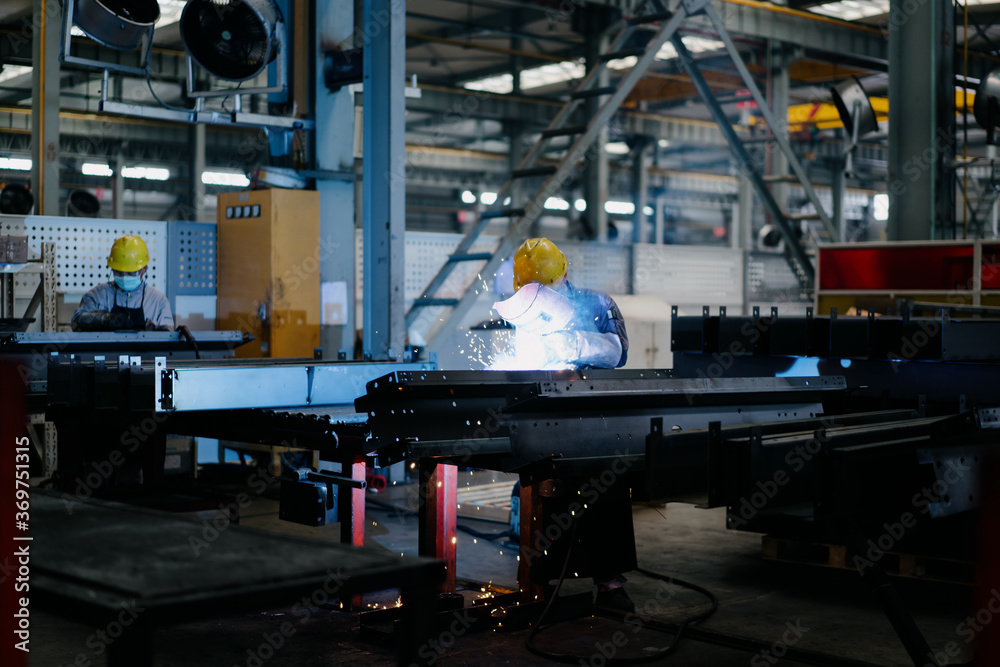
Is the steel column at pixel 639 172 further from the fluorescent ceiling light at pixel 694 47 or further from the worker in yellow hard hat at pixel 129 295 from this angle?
the worker in yellow hard hat at pixel 129 295

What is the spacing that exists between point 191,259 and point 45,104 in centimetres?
367

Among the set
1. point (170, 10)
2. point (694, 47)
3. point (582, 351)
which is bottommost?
point (582, 351)

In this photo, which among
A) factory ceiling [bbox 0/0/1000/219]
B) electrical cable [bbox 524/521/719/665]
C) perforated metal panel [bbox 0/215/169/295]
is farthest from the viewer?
factory ceiling [bbox 0/0/1000/219]

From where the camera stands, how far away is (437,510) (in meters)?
4.24

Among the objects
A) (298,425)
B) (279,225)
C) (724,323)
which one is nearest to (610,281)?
(279,225)

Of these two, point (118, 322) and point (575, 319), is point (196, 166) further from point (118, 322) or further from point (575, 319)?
point (575, 319)

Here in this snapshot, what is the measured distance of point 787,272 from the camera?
1369 centimetres

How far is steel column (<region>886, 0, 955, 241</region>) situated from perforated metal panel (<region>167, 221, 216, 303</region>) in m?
6.42

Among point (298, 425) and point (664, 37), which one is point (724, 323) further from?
point (664, 37)

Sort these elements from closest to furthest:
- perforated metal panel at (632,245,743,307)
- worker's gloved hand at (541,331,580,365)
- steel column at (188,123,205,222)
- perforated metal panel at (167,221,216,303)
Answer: worker's gloved hand at (541,331,580,365) → perforated metal panel at (167,221,216,303) → perforated metal panel at (632,245,743,307) → steel column at (188,123,205,222)

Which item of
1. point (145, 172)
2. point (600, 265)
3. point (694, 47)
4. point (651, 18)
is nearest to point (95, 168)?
point (145, 172)

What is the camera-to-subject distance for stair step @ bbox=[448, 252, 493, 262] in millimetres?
7793

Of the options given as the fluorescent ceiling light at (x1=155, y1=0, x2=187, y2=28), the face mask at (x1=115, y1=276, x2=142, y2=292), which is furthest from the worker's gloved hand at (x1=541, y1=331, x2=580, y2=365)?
the fluorescent ceiling light at (x1=155, y1=0, x2=187, y2=28)

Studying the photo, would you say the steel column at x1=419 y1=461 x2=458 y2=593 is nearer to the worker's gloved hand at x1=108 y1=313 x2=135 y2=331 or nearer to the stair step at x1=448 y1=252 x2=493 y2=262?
the worker's gloved hand at x1=108 y1=313 x2=135 y2=331
